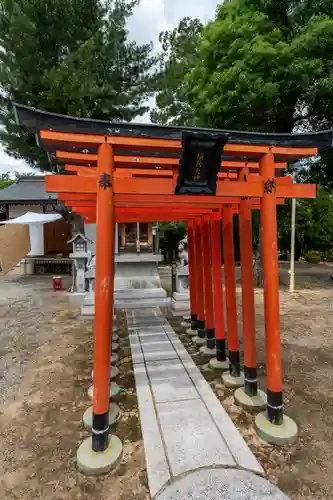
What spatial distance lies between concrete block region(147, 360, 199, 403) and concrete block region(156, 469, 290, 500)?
49.4 inches

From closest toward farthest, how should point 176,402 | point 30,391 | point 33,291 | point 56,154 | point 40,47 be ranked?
point 56,154 → point 176,402 → point 30,391 → point 33,291 → point 40,47

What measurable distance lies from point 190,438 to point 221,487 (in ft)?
2.06

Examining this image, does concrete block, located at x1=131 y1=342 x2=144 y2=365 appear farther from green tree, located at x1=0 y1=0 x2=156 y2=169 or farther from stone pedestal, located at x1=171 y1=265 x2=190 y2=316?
green tree, located at x1=0 y1=0 x2=156 y2=169

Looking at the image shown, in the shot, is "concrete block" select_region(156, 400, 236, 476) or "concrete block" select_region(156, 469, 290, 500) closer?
"concrete block" select_region(156, 469, 290, 500)

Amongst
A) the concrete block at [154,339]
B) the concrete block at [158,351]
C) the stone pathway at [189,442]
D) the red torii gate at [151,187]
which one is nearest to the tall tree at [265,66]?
the red torii gate at [151,187]

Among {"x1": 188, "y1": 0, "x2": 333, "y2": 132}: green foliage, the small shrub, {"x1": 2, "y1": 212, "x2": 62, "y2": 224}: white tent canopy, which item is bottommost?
the small shrub

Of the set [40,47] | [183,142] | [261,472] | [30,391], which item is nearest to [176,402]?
[261,472]

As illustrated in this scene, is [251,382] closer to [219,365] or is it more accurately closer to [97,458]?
[219,365]

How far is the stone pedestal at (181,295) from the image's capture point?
337 inches

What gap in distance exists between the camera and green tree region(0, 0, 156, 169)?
481 inches

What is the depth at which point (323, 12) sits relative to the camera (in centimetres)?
982

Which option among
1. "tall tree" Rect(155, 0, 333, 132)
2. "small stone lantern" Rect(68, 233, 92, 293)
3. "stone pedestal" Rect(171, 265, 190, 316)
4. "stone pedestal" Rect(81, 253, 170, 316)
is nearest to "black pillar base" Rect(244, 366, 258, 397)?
"stone pedestal" Rect(171, 265, 190, 316)

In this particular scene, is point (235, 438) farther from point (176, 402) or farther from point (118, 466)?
point (118, 466)

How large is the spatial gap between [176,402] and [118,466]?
110 centimetres
